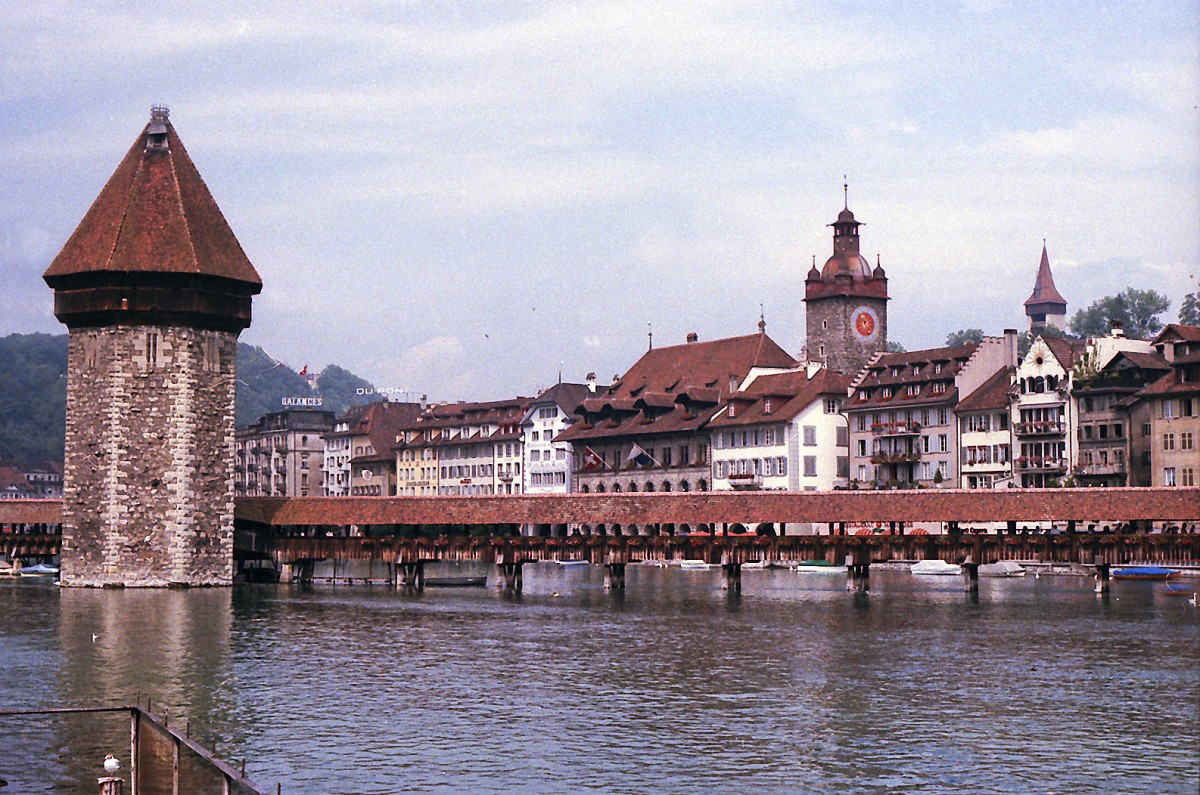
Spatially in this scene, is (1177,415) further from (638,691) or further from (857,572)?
(638,691)

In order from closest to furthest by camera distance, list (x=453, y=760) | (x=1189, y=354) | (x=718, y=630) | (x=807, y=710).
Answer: (x=453, y=760)
(x=807, y=710)
(x=718, y=630)
(x=1189, y=354)

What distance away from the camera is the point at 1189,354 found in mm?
72375

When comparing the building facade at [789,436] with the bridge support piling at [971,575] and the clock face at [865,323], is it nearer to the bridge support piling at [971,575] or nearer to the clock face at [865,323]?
the clock face at [865,323]

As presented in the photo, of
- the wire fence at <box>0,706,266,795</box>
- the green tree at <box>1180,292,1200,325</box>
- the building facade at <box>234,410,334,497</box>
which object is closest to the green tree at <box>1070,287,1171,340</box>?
the green tree at <box>1180,292,1200,325</box>

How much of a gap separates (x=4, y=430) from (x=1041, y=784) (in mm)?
183343

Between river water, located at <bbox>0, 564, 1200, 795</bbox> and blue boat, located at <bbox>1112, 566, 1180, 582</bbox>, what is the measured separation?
51.6ft

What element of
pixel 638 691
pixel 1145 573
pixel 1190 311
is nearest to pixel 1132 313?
pixel 1190 311

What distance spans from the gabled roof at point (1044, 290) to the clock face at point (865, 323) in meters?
56.1

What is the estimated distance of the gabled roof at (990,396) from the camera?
8238cm

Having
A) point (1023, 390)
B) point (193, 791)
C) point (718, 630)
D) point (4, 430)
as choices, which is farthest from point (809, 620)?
point (4, 430)

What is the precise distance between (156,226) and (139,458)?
8108 millimetres

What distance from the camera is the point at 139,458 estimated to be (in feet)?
195

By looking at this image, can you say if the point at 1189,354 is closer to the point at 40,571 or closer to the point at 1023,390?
the point at 1023,390

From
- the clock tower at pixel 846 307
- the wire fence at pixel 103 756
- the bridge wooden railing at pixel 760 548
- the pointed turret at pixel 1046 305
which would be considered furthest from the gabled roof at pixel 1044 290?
the wire fence at pixel 103 756
